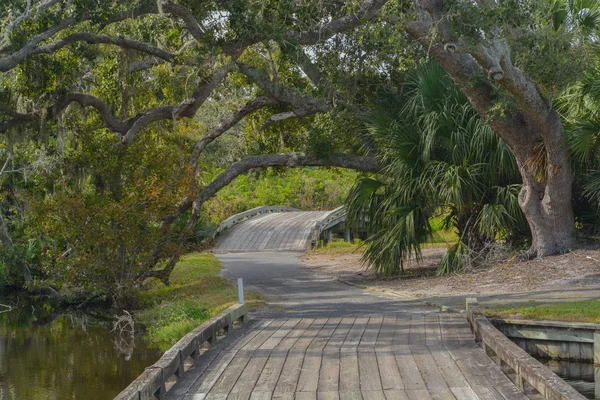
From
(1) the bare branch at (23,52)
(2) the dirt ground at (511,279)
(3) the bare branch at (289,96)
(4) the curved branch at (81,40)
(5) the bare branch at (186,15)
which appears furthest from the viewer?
(3) the bare branch at (289,96)

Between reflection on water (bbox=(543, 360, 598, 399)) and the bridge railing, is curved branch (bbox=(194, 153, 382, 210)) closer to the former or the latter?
reflection on water (bbox=(543, 360, 598, 399))

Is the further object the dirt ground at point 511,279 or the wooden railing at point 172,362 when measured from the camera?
the dirt ground at point 511,279

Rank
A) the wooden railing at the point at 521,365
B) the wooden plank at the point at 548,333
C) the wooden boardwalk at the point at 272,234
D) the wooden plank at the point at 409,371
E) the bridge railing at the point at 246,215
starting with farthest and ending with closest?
1. the bridge railing at the point at 246,215
2. the wooden boardwalk at the point at 272,234
3. the wooden plank at the point at 548,333
4. the wooden plank at the point at 409,371
5. the wooden railing at the point at 521,365

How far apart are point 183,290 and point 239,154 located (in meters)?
13.9

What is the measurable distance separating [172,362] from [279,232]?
28777 millimetres

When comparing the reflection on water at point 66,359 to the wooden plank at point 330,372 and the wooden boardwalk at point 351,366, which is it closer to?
the wooden boardwalk at point 351,366

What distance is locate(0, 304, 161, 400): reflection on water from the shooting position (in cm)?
1335

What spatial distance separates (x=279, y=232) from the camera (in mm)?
37375

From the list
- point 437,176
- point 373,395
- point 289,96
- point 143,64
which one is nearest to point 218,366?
point 373,395

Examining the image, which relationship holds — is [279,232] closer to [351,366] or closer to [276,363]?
[276,363]

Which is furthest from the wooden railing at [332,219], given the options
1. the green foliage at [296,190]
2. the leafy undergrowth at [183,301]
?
the green foliage at [296,190]

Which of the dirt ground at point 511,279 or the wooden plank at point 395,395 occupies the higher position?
the dirt ground at point 511,279

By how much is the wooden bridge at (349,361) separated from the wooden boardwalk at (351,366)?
0.04 feet

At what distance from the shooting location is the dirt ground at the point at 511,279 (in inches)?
671
